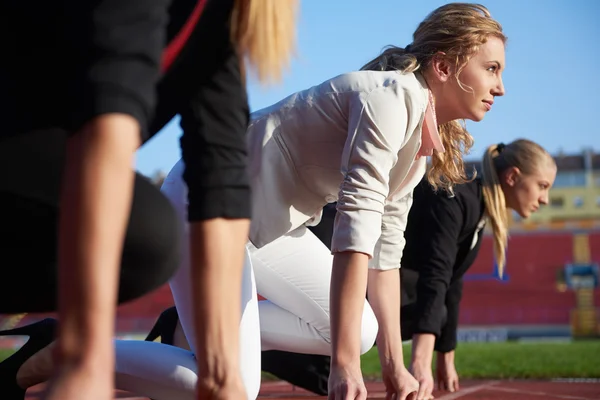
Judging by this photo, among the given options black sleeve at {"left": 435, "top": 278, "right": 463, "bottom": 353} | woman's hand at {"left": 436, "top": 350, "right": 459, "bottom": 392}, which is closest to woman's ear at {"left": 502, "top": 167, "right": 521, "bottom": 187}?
black sleeve at {"left": 435, "top": 278, "right": 463, "bottom": 353}

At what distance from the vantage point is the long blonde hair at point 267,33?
4.40 feet

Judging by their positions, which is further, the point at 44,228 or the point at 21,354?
the point at 21,354

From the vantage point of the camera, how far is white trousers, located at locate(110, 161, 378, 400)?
258 cm

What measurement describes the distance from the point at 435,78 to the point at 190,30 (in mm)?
1720

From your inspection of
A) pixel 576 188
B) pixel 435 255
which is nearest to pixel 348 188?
pixel 435 255

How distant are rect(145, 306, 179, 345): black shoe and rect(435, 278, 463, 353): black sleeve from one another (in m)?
1.99

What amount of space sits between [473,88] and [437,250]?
1.36 m

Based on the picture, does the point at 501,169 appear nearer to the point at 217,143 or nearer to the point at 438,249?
the point at 438,249

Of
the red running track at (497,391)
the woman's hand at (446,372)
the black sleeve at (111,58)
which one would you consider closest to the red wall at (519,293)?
the red running track at (497,391)

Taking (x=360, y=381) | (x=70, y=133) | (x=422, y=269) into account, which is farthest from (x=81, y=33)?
(x=422, y=269)

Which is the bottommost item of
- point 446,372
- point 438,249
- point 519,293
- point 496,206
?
point 446,372

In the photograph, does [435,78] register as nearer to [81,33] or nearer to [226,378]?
[226,378]

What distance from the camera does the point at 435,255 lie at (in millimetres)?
4172

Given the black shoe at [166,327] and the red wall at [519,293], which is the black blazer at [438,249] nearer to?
the black shoe at [166,327]
